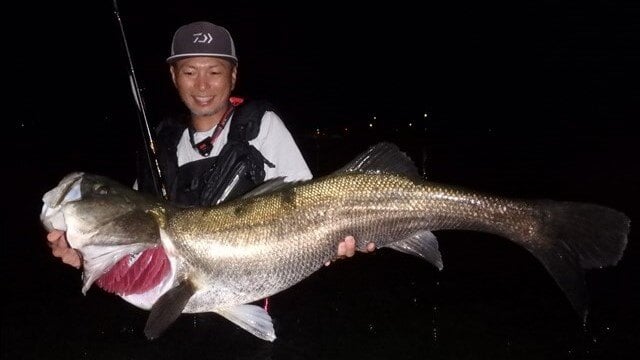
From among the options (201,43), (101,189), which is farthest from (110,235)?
(201,43)

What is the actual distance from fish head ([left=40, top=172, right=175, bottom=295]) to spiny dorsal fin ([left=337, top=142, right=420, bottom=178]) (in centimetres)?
118

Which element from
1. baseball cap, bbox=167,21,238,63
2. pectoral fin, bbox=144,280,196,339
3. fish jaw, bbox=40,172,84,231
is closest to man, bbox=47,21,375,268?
baseball cap, bbox=167,21,238,63

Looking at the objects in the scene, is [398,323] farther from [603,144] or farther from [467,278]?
[603,144]

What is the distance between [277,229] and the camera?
2877 millimetres

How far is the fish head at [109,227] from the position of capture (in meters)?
2.70

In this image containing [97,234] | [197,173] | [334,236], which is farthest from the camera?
[197,173]

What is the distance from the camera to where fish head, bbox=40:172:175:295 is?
8.87 feet

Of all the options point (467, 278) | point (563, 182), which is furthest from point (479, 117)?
point (467, 278)

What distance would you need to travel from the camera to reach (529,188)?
46.9 feet

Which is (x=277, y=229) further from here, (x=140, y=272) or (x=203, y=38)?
(x=203, y=38)

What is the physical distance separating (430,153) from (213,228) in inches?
1035

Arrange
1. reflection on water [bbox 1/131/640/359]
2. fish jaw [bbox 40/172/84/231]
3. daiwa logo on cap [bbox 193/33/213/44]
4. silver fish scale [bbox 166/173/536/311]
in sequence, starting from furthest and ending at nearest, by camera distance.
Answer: reflection on water [bbox 1/131/640/359] < daiwa logo on cap [bbox 193/33/213/44] < silver fish scale [bbox 166/173/536/311] < fish jaw [bbox 40/172/84/231]

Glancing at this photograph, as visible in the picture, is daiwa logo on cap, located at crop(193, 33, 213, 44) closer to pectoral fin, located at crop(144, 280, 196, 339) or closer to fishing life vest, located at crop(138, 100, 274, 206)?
fishing life vest, located at crop(138, 100, 274, 206)

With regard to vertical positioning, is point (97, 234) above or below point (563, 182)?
above
